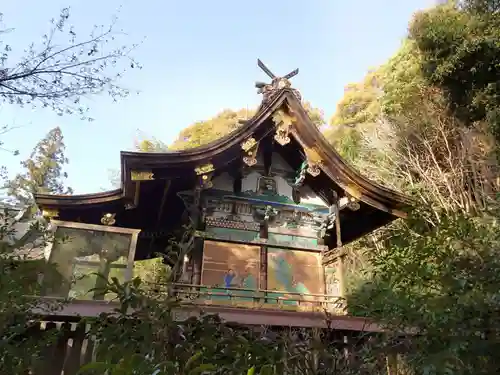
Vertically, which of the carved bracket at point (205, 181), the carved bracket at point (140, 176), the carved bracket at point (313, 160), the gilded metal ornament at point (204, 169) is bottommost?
the carved bracket at point (140, 176)

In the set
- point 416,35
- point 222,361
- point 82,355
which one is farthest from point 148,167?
point 416,35

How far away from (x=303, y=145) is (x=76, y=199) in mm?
4668

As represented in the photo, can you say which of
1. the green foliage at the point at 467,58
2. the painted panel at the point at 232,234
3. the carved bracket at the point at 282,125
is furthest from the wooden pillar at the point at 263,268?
the green foliage at the point at 467,58

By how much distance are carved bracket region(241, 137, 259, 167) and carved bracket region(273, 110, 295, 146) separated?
521mm

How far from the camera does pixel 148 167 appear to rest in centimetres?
733

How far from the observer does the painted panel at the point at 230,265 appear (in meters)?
7.77

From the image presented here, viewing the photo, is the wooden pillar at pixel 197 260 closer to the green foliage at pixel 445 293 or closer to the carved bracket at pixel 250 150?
the carved bracket at pixel 250 150

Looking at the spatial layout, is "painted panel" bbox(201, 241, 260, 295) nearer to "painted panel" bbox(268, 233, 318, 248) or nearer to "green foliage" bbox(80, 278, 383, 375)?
"painted panel" bbox(268, 233, 318, 248)

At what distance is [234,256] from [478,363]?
5771mm

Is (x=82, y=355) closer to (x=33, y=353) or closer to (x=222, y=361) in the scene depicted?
(x=33, y=353)

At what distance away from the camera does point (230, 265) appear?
7.97m

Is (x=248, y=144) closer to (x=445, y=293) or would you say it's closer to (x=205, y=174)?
(x=205, y=174)

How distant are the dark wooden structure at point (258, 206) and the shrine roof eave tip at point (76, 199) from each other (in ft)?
0.06

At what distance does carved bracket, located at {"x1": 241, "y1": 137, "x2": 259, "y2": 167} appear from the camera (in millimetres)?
8453
